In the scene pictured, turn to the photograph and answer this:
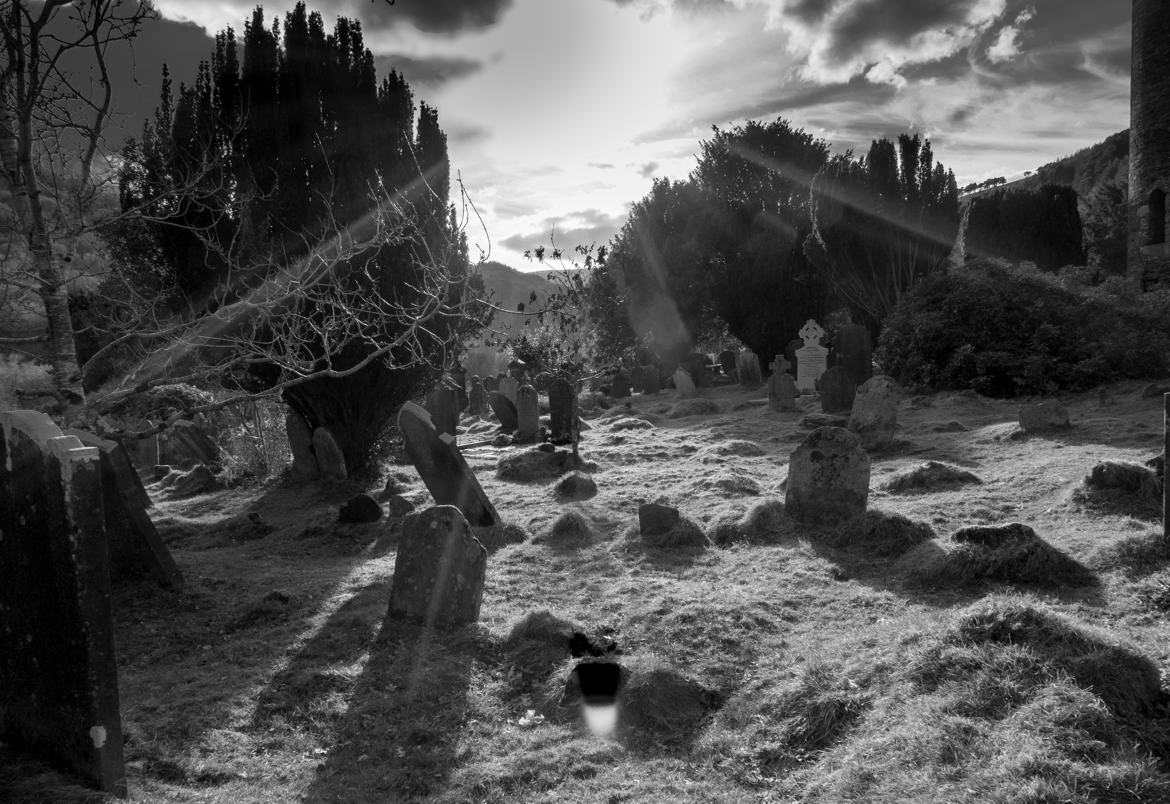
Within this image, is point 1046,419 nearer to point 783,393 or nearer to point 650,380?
point 783,393

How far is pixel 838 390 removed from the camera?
15.4 m

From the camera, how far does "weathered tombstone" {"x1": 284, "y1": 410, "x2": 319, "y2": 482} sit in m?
12.6

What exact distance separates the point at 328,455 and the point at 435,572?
22.6 ft

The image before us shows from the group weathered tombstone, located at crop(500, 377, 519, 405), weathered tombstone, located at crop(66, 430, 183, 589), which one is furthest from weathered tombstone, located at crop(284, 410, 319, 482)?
weathered tombstone, located at crop(500, 377, 519, 405)

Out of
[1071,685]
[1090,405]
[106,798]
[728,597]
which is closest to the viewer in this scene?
[106,798]

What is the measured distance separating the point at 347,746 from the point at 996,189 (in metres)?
42.0

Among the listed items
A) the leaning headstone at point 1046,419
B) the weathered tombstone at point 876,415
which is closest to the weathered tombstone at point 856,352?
the weathered tombstone at point 876,415

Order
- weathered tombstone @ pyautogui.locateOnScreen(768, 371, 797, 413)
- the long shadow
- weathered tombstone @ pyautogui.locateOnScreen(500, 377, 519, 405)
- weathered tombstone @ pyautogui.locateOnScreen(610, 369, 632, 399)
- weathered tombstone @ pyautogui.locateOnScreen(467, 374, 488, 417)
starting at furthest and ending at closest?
weathered tombstone @ pyautogui.locateOnScreen(610, 369, 632, 399)
weathered tombstone @ pyautogui.locateOnScreen(467, 374, 488, 417)
weathered tombstone @ pyautogui.locateOnScreen(500, 377, 519, 405)
weathered tombstone @ pyautogui.locateOnScreen(768, 371, 797, 413)
the long shadow

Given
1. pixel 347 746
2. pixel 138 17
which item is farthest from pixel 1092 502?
pixel 138 17

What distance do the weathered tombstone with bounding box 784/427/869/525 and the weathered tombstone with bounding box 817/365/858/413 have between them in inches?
294

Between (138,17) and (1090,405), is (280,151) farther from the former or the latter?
(1090,405)

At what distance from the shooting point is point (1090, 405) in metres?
13.1

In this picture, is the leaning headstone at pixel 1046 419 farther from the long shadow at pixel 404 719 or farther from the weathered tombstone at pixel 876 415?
the long shadow at pixel 404 719

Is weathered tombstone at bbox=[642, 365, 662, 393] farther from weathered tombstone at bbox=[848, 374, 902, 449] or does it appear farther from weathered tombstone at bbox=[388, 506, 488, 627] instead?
weathered tombstone at bbox=[388, 506, 488, 627]
